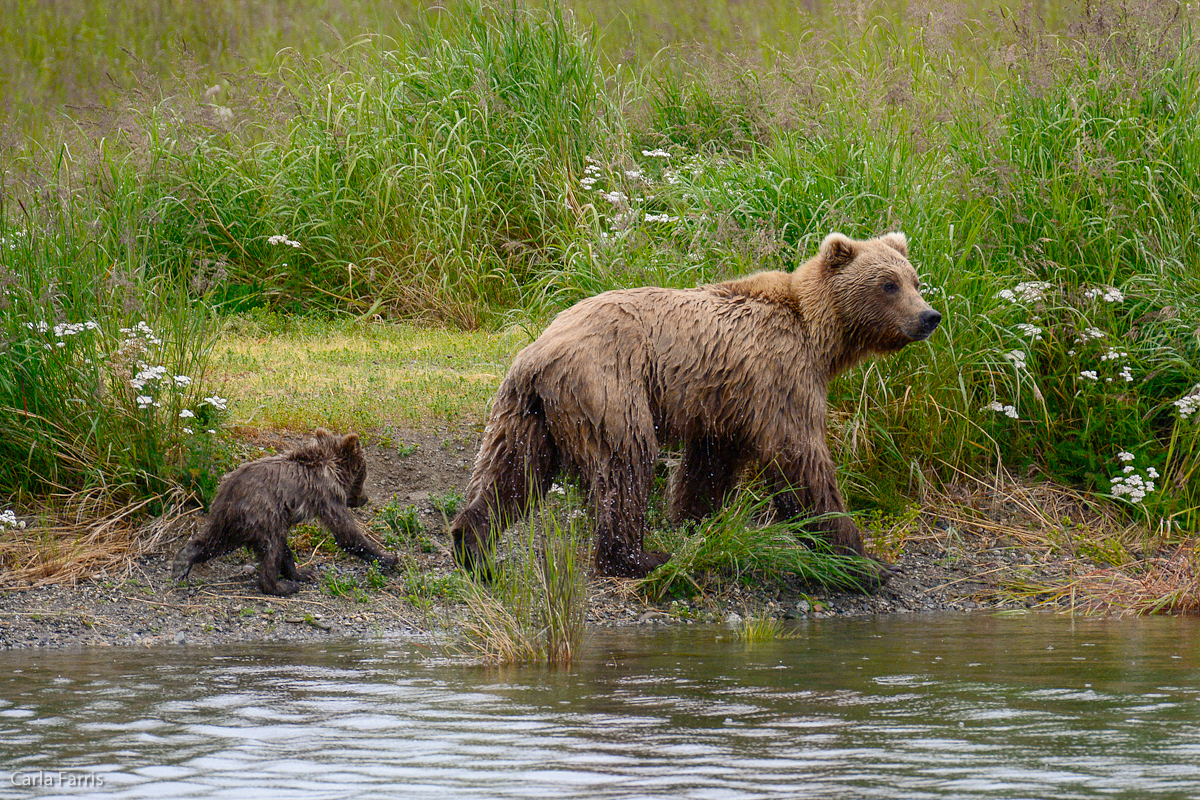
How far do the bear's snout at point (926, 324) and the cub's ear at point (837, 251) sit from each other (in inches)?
20.8

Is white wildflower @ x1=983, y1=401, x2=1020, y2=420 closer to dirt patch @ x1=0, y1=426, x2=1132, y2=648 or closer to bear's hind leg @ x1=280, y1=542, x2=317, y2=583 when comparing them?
dirt patch @ x1=0, y1=426, x2=1132, y2=648

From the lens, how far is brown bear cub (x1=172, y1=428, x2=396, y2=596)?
7078mm

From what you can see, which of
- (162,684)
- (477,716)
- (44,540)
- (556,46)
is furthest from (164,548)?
(556,46)

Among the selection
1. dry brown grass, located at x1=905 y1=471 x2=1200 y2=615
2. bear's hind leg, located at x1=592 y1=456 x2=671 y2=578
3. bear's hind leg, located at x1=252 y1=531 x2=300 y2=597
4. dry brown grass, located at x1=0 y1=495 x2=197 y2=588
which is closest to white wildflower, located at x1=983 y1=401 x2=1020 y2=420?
dry brown grass, located at x1=905 y1=471 x2=1200 y2=615

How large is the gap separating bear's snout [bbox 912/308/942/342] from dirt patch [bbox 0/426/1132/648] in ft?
4.60

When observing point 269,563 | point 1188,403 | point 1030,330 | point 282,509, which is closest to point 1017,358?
point 1030,330

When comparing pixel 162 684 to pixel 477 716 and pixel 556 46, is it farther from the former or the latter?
pixel 556 46

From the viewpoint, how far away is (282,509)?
711 centimetres

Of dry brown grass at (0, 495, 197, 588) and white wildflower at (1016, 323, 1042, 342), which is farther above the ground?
white wildflower at (1016, 323, 1042, 342)

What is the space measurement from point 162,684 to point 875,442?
4.80 meters

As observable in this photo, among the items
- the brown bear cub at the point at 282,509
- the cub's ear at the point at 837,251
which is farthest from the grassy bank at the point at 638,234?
the cub's ear at the point at 837,251

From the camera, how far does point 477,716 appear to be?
467cm

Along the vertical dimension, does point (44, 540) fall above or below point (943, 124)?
Result: below

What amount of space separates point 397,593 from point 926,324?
127 inches
